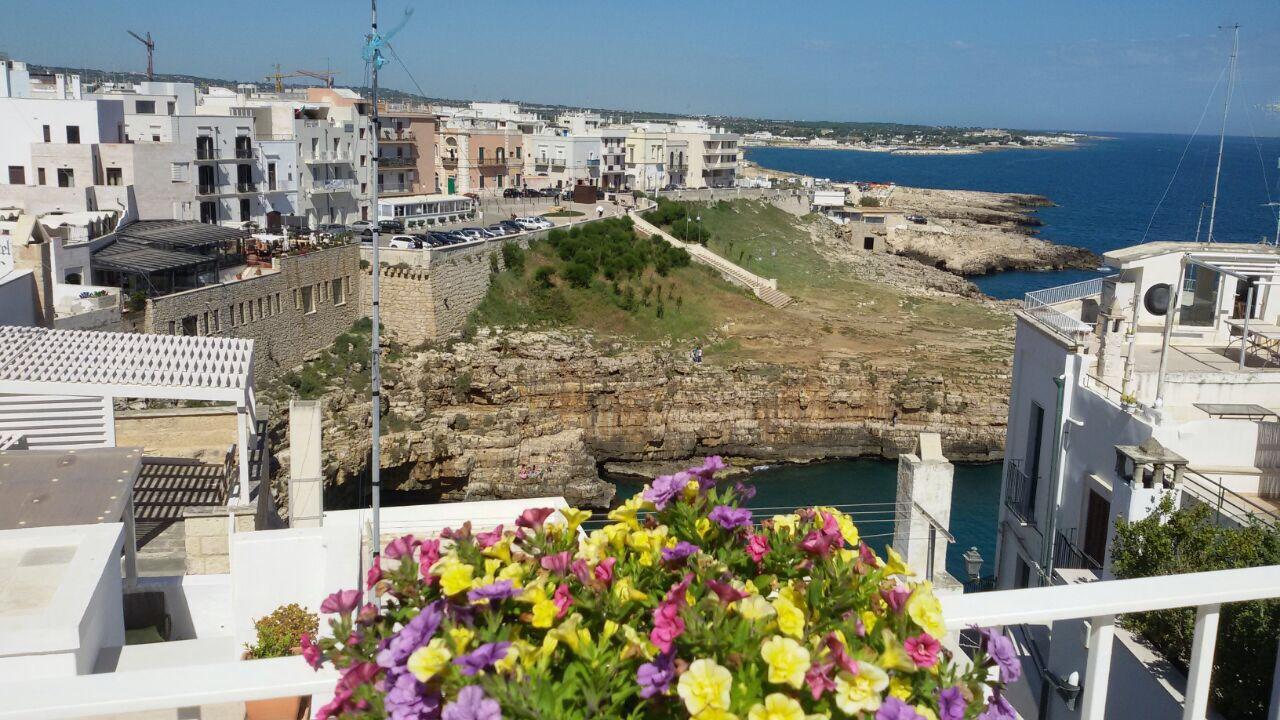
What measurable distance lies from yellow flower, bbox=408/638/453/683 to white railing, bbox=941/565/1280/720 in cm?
99

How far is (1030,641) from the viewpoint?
→ 7.41 m

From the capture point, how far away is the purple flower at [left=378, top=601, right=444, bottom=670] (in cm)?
188

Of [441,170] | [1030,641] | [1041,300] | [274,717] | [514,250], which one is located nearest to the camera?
[274,717]

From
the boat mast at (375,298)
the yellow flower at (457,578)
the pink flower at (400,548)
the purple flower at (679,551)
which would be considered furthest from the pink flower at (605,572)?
the boat mast at (375,298)

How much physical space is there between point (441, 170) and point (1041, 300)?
42.6 metres

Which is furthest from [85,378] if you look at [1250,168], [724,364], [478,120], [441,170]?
[1250,168]

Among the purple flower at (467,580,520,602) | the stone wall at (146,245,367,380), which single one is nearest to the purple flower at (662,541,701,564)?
the purple flower at (467,580,520,602)

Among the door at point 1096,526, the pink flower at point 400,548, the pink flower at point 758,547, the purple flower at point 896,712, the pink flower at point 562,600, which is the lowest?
the door at point 1096,526

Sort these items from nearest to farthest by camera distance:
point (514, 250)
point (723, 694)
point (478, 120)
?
1. point (723, 694)
2. point (514, 250)
3. point (478, 120)

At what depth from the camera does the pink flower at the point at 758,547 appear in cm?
226

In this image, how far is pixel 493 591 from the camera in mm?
1959

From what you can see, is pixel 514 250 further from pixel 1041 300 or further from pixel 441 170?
pixel 1041 300

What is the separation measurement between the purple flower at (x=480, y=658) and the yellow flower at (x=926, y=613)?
2.47 ft

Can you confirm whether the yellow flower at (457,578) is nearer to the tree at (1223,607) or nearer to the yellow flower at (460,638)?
the yellow flower at (460,638)
